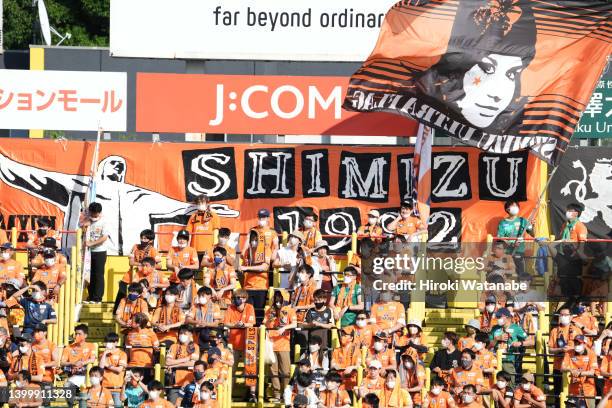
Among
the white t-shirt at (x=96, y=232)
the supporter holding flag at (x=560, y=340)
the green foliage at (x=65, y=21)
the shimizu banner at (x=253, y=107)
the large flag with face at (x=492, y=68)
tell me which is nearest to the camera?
the supporter holding flag at (x=560, y=340)

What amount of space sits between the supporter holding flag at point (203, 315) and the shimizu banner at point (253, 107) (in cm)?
469

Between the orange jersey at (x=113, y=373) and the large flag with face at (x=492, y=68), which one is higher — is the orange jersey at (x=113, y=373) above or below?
below

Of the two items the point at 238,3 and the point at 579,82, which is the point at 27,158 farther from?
the point at 579,82

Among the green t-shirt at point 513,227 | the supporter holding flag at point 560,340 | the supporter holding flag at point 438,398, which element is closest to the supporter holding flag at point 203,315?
the supporter holding flag at point 438,398

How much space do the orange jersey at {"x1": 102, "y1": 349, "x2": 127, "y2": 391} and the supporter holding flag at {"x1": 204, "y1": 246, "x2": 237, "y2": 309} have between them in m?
2.02

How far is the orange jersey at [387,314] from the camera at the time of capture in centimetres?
2291

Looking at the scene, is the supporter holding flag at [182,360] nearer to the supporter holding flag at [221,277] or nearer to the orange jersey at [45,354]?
the supporter holding flag at [221,277]

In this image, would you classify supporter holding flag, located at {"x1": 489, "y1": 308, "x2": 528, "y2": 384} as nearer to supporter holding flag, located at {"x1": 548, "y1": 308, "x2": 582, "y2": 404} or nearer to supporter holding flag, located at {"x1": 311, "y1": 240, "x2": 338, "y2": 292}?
supporter holding flag, located at {"x1": 548, "y1": 308, "x2": 582, "y2": 404}

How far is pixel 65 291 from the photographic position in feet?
78.4

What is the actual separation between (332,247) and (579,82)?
501 centimetres

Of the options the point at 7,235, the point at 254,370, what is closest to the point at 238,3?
the point at 7,235

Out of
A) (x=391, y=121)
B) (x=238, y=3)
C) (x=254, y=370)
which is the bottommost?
(x=254, y=370)

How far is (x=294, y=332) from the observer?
901 inches

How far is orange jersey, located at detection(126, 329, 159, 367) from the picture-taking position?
22.5m
